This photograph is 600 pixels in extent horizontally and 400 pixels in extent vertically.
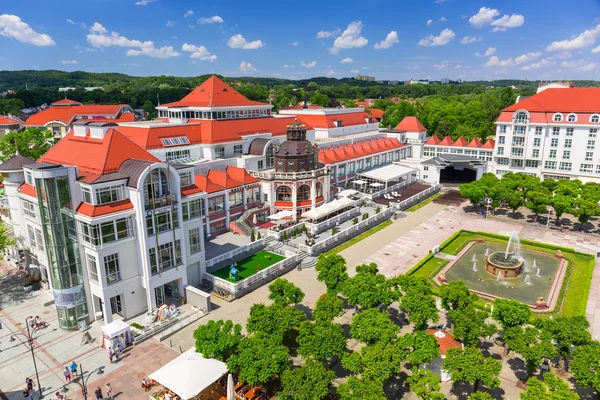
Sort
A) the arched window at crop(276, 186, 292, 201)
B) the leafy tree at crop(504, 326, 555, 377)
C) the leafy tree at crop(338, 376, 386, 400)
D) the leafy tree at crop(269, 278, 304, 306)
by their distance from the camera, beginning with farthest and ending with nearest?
the arched window at crop(276, 186, 292, 201), the leafy tree at crop(269, 278, 304, 306), the leafy tree at crop(504, 326, 555, 377), the leafy tree at crop(338, 376, 386, 400)

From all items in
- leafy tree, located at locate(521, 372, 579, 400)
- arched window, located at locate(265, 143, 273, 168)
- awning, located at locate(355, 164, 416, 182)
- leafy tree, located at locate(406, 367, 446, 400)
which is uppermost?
arched window, located at locate(265, 143, 273, 168)

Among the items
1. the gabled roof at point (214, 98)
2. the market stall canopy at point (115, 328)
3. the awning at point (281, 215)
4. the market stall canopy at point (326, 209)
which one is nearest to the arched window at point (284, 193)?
the awning at point (281, 215)

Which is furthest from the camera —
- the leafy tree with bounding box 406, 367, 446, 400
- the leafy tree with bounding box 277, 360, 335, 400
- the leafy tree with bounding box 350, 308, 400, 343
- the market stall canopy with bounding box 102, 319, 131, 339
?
the market stall canopy with bounding box 102, 319, 131, 339

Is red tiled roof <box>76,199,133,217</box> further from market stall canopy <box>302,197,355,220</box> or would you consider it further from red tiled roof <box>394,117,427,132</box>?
red tiled roof <box>394,117,427,132</box>

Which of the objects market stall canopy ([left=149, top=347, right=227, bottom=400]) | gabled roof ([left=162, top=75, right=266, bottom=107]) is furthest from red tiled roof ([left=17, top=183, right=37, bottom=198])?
gabled roof ([left=162, top=75, right=266, bottom=107])

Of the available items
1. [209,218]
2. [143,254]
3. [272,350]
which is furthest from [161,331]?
[209,218]

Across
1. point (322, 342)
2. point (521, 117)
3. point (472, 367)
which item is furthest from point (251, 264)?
point (521, 117)

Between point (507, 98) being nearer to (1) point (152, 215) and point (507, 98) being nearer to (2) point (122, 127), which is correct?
(2) point (122, 127)
